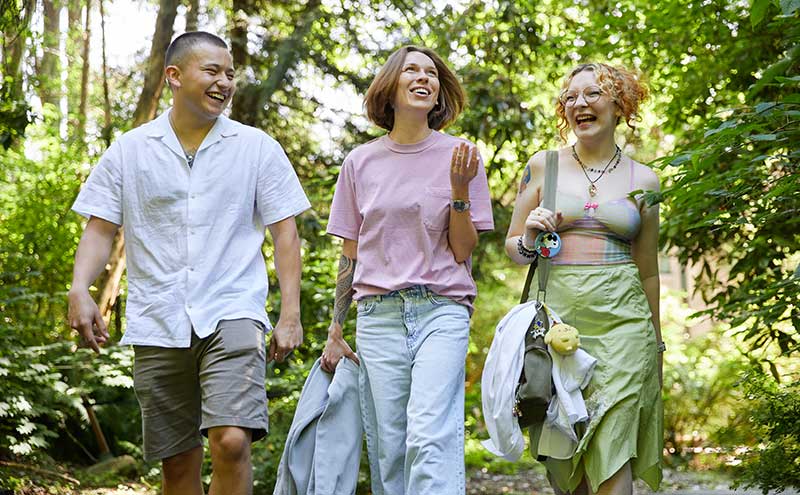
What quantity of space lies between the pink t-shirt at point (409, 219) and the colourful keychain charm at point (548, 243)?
0.20 m

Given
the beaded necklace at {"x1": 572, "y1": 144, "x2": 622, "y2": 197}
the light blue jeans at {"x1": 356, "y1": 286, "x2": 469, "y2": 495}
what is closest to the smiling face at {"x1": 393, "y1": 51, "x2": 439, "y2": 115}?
the beaded necklace at {"x1": 572, "y1": 144, "x2": 622, "y2": 197}

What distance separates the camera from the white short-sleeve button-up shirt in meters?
3.97

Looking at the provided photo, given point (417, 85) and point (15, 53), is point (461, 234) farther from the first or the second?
point (15, 53)

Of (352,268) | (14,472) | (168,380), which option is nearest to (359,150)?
(352,268)

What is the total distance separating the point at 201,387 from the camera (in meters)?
3.96

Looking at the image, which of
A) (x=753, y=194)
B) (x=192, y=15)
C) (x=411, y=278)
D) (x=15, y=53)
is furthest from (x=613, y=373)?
(x=192, y=15)

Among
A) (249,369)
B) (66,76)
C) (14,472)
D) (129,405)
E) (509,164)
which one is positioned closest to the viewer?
(249,369)

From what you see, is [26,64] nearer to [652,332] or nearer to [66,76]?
[66,76]

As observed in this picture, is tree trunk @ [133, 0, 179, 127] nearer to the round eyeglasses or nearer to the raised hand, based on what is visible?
the round eyeglasses

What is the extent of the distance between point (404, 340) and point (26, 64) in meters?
8.86

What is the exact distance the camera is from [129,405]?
9.54 metres

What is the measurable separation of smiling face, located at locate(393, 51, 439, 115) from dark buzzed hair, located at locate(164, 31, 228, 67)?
0.74 meters

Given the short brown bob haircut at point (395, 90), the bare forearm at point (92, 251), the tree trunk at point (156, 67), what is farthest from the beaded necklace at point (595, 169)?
the tree trunk at point (156, 67)

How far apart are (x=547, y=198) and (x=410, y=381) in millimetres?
943
